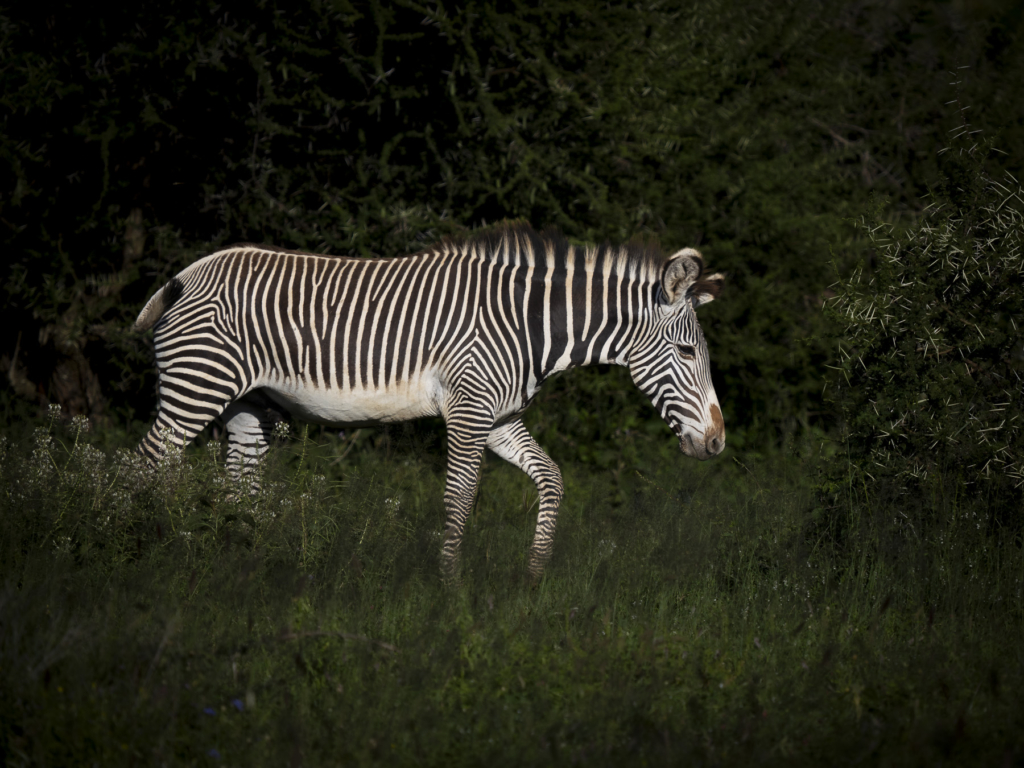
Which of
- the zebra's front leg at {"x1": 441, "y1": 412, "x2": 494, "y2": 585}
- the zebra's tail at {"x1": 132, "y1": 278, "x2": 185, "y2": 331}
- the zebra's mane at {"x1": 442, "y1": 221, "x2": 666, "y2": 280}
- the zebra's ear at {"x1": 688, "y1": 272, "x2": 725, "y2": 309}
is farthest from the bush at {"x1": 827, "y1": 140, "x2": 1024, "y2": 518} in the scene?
the zebra's tail at {"x1": 132, "y1": 278, "x2": 185, "y2": 331}

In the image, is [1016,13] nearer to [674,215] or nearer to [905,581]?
[674,215]

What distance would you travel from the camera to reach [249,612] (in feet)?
14.3

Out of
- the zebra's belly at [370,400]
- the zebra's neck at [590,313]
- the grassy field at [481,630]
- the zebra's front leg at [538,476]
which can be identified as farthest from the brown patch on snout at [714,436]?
the zebra's belly at [370,400]

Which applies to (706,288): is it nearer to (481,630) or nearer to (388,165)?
(481,630)

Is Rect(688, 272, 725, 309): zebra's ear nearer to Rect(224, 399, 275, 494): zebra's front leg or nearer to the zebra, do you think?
the zebra

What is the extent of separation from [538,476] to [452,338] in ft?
3.28

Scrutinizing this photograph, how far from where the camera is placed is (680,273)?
5828 millimetres

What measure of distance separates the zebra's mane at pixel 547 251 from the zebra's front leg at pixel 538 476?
1079 mm

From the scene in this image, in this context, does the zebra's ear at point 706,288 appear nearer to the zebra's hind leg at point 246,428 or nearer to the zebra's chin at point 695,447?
the zebra's chin at point 695,447

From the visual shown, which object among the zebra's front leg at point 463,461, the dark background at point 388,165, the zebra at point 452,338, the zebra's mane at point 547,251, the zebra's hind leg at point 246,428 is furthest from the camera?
the dark background at point 388,165

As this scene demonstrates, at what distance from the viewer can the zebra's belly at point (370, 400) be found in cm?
594

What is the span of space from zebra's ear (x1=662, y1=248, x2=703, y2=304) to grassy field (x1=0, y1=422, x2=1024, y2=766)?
138cm

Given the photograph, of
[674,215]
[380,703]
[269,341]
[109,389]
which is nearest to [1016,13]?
[674,215]

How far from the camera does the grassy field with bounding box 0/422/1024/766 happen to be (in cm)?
326
